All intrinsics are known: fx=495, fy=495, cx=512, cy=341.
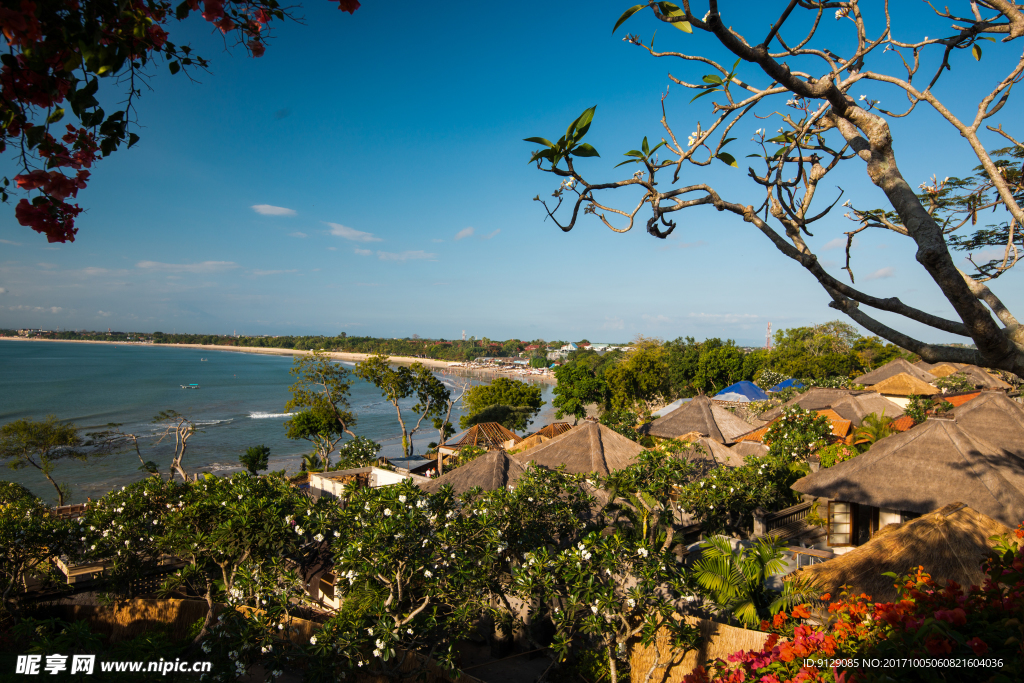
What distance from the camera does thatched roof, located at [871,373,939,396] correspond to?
2444 cm

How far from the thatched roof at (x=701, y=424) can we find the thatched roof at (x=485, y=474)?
31.3 ft

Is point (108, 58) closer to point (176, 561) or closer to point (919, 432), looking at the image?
point (176, 561)

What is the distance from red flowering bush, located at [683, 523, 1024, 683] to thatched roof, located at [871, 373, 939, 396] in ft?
88.3

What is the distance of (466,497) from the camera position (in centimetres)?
644

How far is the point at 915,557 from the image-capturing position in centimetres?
628

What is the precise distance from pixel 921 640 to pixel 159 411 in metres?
57.7

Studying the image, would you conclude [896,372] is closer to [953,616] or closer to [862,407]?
[862,407]

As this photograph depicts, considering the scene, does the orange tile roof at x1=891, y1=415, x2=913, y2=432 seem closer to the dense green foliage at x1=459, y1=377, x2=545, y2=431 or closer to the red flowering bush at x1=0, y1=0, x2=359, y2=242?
the dense green foliage at x1=459, y1=377, x2=545, y2=431

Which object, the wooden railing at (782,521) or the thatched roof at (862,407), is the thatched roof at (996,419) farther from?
the thatched roof at (862,407)

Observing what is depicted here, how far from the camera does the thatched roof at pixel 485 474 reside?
9820 mm

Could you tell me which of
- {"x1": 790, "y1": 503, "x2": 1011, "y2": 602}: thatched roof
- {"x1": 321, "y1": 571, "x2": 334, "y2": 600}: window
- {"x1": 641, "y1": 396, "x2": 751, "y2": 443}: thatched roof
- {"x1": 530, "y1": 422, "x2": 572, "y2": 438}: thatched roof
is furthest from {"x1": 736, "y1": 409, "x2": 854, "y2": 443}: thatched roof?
{"x1": 321, "y1": 571, "x2": 334, "y2": 600}: window

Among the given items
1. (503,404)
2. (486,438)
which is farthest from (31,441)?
(503,404)

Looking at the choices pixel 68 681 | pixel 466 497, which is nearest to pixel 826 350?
pixel 466 497

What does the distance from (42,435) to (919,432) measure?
30.3 metres
